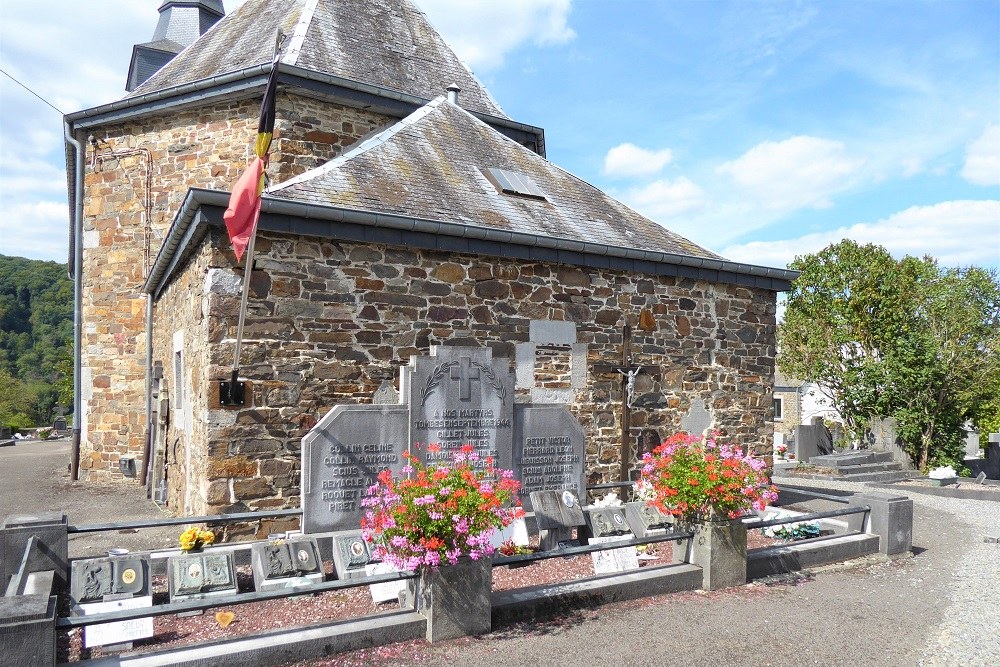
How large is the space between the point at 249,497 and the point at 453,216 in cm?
366

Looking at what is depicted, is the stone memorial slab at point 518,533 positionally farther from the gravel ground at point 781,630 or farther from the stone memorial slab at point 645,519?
the gravel ground at point 781,630

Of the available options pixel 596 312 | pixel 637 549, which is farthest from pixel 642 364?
pixel 637 549

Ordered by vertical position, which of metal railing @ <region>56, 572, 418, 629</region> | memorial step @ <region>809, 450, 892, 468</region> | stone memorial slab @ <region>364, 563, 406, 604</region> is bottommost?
memorial step @ <region>809, 450, 892, 468</region>

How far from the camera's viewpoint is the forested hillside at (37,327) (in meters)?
46.6

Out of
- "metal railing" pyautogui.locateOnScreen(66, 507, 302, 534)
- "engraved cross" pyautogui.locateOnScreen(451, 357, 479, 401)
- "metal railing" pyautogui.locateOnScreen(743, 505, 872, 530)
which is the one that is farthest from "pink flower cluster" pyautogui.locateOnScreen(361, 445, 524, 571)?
"metal railing" pyautogui.locateOnScreen(743, 505, 872, 530)

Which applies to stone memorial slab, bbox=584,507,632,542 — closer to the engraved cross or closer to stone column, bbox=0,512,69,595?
the engraved cross

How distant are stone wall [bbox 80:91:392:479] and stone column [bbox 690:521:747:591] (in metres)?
8.25

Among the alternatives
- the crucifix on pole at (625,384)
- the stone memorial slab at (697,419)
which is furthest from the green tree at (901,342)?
the crucifix on pole at (625,384)

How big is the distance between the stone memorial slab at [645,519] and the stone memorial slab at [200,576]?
404 centimetres

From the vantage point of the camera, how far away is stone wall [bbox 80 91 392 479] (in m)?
11.7

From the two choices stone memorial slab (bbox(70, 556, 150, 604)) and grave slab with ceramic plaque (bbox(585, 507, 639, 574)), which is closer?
stone memorial slab (bbox(70, 556, 150, 604))

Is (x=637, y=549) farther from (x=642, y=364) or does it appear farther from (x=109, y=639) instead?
(x=109, y=639)

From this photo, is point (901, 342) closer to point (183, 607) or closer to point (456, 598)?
point (456, 598)

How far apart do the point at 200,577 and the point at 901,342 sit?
59.3 ft
